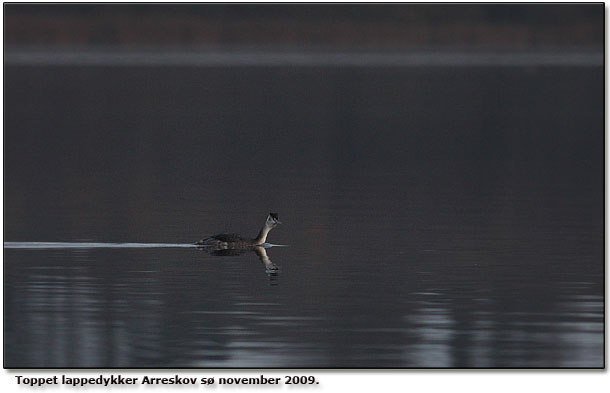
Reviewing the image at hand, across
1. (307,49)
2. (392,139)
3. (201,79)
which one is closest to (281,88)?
(201,79)

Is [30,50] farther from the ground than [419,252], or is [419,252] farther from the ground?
[30,50]

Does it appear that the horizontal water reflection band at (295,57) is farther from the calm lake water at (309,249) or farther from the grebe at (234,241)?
the grebe at (234,241)

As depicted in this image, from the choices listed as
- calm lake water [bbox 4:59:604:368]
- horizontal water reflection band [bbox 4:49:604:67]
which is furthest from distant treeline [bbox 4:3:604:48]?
calm lake water [bbox 4:59:604:368]

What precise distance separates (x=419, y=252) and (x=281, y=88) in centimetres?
7158

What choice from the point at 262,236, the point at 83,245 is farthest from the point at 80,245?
the point at 262,236

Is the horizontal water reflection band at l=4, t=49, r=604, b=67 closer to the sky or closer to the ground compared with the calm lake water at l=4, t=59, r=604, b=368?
closer to the sky

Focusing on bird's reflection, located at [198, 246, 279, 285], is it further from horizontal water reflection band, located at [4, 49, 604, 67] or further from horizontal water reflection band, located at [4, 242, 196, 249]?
horizontal water reflection band, located at [4, 49, 604, 67]

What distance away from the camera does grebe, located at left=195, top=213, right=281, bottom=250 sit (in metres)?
20.8

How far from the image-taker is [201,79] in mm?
110438

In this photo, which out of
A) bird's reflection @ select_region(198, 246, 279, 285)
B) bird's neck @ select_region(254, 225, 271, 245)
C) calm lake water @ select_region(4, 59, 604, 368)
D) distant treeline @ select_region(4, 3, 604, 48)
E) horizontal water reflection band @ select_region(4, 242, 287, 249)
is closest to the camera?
calm lake water @ select_region(4, 59, 604, 368)

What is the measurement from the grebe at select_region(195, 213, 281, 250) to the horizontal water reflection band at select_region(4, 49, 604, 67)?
13116 cm

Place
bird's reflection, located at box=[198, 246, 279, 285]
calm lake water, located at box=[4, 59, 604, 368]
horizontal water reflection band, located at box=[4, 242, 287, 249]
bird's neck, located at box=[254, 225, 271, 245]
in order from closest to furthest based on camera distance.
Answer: calm lake water, located at box=[4, 59, 604, 368] → bird's reflection, located at box=[198, 246, 279, 285] → horizontal water reflection band, located at box=[4, 242, 287, 249] → bird's neck, located at box=[254, 225, 271, 245]

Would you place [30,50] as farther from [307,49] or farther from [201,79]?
[201,79]

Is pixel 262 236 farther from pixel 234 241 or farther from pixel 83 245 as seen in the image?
pixel 83 245
